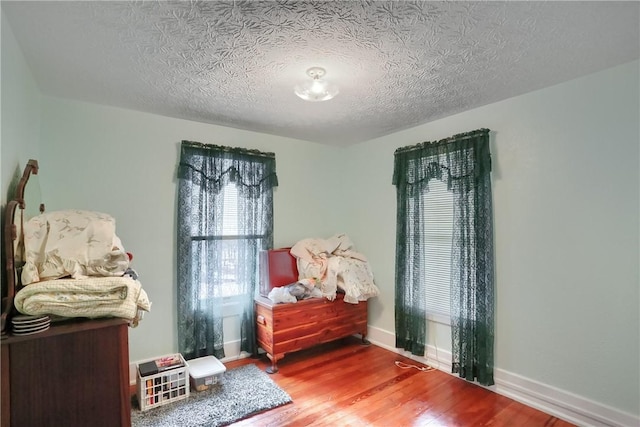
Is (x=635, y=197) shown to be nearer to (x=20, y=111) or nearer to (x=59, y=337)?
(x=59, y=337)

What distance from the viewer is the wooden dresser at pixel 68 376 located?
1.18 m

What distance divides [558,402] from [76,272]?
121 inches

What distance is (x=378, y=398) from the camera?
2420 mm

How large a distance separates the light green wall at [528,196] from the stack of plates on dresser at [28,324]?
0.81 m

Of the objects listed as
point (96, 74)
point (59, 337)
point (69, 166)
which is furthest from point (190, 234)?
point (59, 337)

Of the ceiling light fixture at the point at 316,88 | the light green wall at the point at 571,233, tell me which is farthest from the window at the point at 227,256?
the light green wall at the point at 571,233

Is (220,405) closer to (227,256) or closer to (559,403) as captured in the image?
(227,256)

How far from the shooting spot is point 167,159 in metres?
2.89

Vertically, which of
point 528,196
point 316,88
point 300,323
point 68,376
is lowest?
point 300,323

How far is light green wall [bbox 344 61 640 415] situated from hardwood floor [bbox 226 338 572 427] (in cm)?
34

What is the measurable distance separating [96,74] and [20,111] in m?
0.49

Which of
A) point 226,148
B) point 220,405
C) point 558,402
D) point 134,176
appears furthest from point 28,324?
point 558,402

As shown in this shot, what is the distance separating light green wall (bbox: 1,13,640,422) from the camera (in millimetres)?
1961

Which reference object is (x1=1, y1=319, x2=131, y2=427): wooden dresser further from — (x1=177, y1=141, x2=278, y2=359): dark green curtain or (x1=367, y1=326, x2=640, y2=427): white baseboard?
(x1=367, y1=326, x2=640, y2=427): white baseboard
